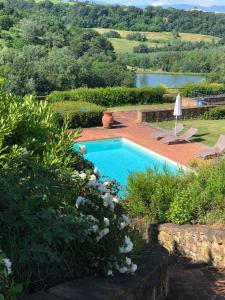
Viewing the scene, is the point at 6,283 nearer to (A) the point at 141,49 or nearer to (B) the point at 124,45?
(A) the point at 141,49

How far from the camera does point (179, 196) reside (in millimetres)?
7527

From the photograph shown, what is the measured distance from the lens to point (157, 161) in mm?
15461

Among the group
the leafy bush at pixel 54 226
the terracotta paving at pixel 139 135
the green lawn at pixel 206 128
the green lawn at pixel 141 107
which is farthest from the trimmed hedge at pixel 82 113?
the leafy bush at pixel 54 226

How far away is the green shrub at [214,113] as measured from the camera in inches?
885

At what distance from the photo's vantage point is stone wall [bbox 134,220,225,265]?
6.43 m

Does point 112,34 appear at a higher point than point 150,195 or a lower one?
higher

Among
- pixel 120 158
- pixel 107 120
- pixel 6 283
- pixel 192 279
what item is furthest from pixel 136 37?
pixel 6 283

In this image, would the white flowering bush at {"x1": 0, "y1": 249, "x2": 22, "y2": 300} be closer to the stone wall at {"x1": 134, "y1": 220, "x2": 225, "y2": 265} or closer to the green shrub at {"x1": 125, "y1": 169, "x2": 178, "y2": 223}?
the stone wall at {"x1": 134, "y1": 220, "x2": 225, "y2": 265}

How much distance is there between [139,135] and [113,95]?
7.33 metres

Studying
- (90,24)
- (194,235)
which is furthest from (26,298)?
(90,24)

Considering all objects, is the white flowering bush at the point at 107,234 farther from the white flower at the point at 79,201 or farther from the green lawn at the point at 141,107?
the green lawn at the point at 141,107

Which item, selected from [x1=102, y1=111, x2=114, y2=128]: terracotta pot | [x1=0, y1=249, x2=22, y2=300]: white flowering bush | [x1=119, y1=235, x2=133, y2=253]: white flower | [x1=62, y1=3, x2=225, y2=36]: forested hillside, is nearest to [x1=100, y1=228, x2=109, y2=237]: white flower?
[x1=119, y1=235, x2=133, y2=253]: white flower

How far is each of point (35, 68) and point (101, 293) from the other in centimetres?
3012

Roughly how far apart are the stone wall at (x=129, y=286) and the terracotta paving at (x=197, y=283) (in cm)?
39
